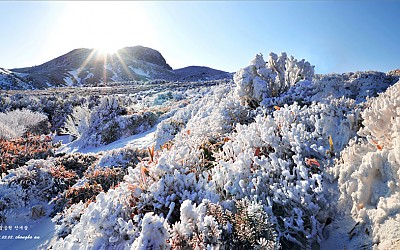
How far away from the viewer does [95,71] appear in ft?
261

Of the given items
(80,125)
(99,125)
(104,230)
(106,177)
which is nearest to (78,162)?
(106,177)

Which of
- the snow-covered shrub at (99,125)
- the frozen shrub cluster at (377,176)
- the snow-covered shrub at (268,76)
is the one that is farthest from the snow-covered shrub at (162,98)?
the frozen shrub cluster at (377,176)

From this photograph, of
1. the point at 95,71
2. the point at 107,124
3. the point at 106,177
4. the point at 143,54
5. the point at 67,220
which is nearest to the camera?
the point at 67,220

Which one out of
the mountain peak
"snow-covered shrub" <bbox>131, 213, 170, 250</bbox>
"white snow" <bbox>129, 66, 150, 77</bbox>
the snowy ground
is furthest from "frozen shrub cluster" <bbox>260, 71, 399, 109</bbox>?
the mountain peak

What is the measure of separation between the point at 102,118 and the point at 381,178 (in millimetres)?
13455

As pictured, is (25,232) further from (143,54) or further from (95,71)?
(143,54)

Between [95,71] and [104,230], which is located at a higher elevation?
[95,71]

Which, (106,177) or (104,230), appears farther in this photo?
(106,177)

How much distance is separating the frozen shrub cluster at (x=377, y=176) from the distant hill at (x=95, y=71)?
52777 mm

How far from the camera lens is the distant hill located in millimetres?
55713

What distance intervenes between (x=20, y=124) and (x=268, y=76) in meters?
15.2

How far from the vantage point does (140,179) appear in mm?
3660

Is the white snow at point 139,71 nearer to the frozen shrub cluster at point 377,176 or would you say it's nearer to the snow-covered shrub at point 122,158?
the snow-covered shrub at point 122,158

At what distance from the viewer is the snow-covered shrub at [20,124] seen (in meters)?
12.8
